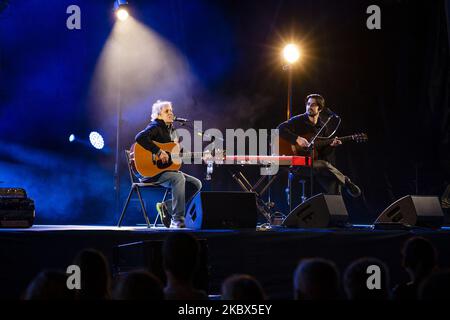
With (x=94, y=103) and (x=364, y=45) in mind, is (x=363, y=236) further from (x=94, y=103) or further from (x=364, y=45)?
(x=94, y=103)

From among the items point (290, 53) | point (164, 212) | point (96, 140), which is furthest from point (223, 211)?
point (96, 140)

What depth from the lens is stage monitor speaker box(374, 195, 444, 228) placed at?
6434mm

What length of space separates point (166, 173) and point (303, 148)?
6.00ft

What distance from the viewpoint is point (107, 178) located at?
30.7 ft

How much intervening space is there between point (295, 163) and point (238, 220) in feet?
5.79

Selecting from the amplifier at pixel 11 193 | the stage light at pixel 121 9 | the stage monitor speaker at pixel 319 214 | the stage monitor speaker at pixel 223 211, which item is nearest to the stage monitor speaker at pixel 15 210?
the amplifier at pixel 11 193

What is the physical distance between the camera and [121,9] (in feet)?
28.5

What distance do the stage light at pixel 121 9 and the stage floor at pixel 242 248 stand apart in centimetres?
397

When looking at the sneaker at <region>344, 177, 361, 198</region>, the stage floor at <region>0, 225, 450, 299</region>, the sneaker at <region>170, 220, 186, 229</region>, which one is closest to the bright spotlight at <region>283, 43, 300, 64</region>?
the sneaker at <region>344, 177, 361, 198</region>

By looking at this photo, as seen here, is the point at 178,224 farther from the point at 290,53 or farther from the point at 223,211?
the point at 290,53

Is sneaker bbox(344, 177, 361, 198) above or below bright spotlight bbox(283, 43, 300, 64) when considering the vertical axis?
below

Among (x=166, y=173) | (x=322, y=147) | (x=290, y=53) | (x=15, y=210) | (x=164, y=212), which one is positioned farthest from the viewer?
(x=290, y=53)

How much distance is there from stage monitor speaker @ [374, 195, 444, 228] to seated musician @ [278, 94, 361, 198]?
A: 35.5 inches

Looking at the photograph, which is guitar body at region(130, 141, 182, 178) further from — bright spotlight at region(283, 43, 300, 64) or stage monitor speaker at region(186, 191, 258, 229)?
bright spotlight at region(283, 43, 300, 64)
